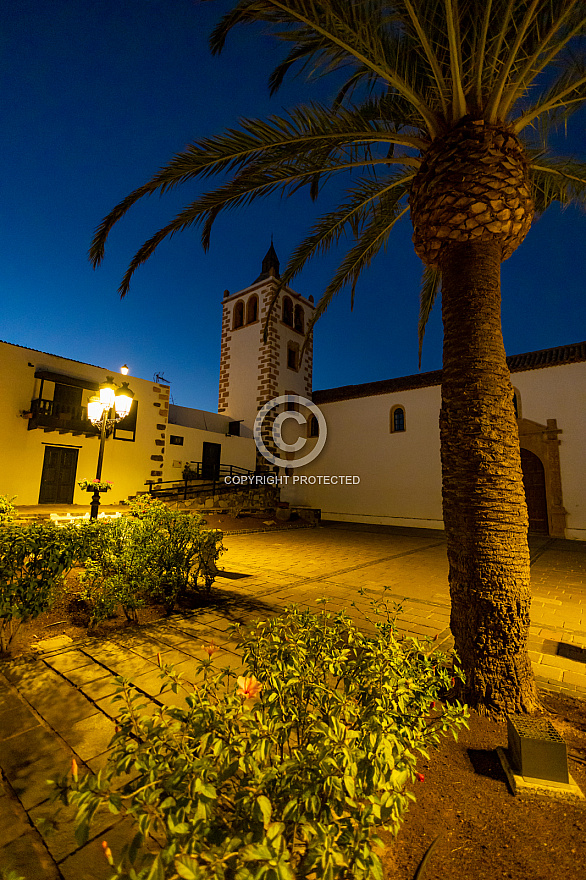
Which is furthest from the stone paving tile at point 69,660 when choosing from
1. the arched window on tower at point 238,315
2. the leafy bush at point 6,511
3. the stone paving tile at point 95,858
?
the arched window on tower at point 238,315

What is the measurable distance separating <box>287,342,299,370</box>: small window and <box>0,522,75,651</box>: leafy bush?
18.2 m

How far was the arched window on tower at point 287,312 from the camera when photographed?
2116 centimetres

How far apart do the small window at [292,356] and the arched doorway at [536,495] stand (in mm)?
12146

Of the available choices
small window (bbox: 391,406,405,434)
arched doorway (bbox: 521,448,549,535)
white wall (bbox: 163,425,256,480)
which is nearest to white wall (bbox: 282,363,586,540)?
small window (bbox: 391,406,405,434)

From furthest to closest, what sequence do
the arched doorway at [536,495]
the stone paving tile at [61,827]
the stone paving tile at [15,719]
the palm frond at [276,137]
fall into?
the arched doorway at [536,495] < the palm frond at [276,137] < the stone paving tile at [15,719] < the stone paving tile at [61,827]

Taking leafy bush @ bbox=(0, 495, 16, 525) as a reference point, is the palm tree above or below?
above

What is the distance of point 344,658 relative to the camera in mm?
1619

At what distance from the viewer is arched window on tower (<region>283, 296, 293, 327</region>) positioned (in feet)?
69.4

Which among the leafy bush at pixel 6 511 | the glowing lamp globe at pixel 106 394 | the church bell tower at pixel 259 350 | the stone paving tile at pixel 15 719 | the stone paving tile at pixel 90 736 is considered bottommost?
the stone paving tile at pixel 15 719

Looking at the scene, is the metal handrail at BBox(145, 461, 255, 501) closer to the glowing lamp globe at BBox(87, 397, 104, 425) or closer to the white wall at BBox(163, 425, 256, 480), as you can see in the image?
the white wall at BBox(163, 425, 256, 480)

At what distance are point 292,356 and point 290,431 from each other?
167 inches

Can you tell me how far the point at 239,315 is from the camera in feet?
70.5

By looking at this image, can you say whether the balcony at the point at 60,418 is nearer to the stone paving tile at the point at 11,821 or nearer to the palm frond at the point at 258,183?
the palm frond at the point at 258,183

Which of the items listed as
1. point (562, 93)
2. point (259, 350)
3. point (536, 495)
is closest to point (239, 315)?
point (259, 350)
